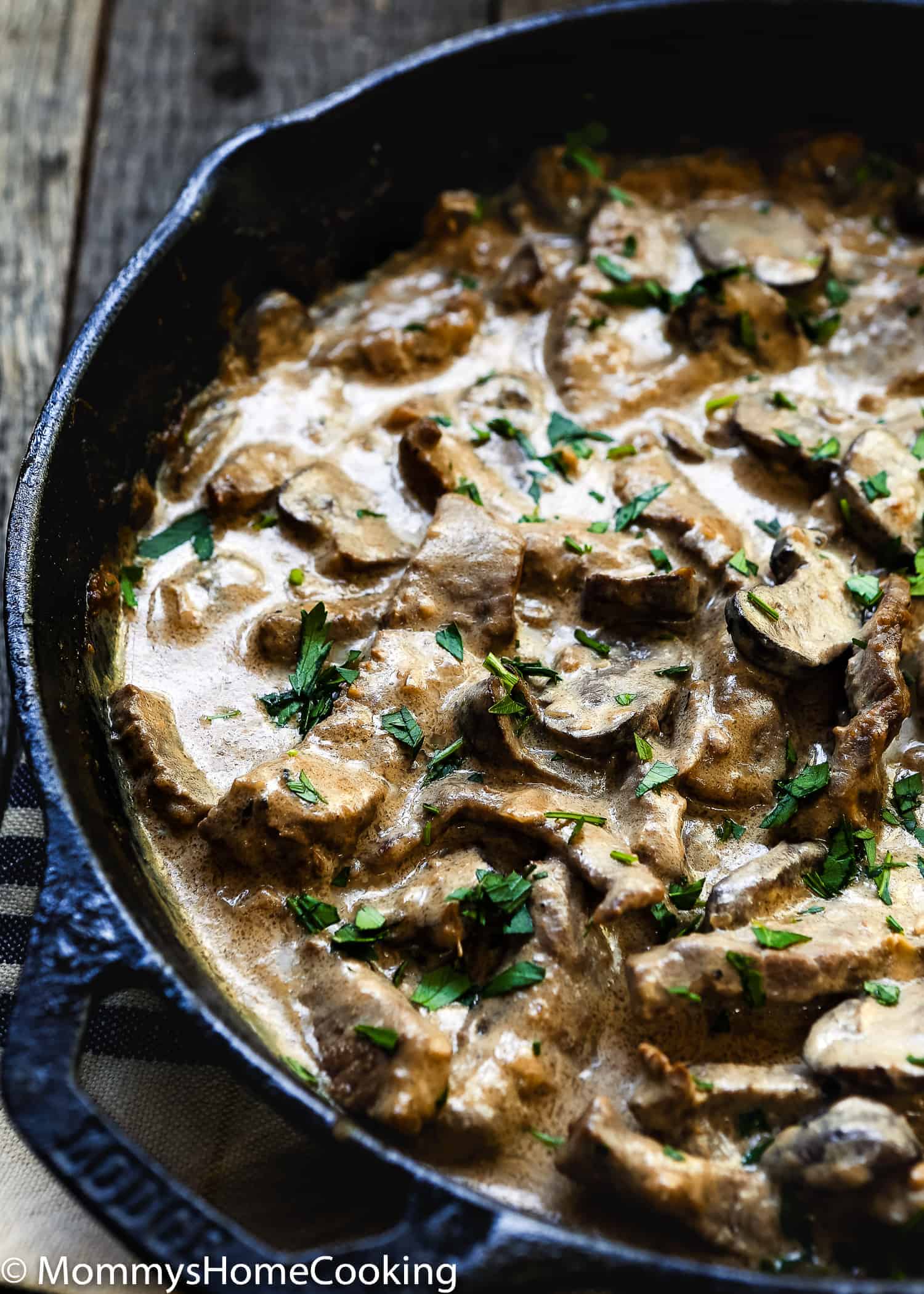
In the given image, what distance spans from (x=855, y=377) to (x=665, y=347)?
62cm

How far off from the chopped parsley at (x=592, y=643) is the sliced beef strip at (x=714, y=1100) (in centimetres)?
113

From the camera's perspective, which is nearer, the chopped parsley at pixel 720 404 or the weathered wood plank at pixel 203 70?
the chopped parsley at pixel 720 404

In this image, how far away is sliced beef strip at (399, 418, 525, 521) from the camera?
383 cm

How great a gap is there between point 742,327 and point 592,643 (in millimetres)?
1346

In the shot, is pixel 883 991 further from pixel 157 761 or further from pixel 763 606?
pixel 157 761

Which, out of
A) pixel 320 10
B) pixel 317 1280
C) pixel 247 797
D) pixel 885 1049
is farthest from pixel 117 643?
pixel 320 10

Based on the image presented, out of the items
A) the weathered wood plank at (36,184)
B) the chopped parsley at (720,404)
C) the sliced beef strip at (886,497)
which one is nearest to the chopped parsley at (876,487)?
the sliced beef strip at (886,497)

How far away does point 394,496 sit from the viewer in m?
3.95

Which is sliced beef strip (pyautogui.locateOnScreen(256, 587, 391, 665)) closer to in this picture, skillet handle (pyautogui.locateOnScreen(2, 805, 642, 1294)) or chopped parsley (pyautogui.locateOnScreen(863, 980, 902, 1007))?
skillet handle (pyautogui.locateOnScreen(2, 805, 642, 1294))

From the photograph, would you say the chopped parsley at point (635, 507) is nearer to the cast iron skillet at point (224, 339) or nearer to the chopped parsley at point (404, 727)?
the chopped parsley at point (404, 727)

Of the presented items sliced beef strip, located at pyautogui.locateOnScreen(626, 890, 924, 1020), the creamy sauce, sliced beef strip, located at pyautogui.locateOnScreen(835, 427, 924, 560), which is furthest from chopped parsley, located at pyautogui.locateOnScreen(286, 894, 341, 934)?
sliced beef strip, located at pyautogui.locateOnScreen(835, 427, 924, 560)

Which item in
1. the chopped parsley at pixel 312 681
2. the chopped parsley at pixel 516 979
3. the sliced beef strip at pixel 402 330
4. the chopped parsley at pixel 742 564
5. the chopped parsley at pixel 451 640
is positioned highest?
the sliced beef strip at pixel 402 330

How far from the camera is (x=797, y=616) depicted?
338 cm

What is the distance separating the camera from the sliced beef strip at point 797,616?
331 centimetres
